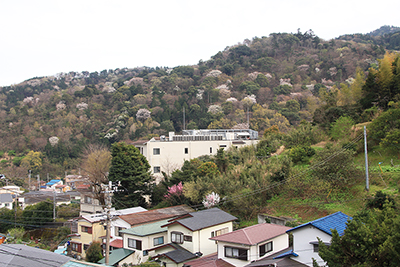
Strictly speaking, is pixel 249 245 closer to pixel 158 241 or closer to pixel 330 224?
pixel 330 224

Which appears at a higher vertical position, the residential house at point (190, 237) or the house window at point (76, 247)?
the residential house at point (190, 237)

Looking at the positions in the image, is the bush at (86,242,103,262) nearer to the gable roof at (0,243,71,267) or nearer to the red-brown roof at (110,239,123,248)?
the red-brown roof at (110,239,123,248)

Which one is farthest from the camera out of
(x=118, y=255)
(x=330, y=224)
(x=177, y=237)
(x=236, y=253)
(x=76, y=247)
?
(x=76, y=247)

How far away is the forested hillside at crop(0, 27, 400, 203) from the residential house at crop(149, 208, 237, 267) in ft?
88.7

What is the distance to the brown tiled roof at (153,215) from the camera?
1609 centimetres

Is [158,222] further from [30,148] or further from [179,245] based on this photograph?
[30,148]

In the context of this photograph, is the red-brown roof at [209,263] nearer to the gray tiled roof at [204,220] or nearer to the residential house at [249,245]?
the residential house at [249,245]

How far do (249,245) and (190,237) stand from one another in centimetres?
344

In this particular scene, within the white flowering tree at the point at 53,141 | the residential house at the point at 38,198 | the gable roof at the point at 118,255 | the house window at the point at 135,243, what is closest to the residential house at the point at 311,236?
the house window at the point at 135,243

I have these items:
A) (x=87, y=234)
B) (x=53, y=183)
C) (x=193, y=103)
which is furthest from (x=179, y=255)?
(x=193, y=103)

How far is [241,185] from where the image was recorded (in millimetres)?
17578

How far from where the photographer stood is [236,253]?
1149 centimetres

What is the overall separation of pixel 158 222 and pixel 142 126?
38.1 m

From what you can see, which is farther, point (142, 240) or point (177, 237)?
point (142, 240)
